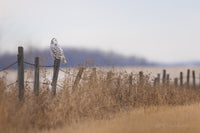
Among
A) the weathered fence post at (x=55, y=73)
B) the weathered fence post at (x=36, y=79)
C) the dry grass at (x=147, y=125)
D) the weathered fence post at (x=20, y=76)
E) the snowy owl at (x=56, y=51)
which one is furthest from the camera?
the snowy owl at (x=56, y=51)

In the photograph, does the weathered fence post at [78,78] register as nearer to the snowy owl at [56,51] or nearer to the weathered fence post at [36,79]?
the snowy owl at [56,51]

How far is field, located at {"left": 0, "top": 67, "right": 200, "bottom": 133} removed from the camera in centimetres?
845

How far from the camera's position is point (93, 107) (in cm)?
1041

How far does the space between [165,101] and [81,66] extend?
385 centimetres

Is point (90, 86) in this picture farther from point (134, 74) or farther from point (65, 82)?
point (134, 74)

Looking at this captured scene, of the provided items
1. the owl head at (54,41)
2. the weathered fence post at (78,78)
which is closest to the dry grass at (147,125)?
the weathered fence post at (78,78)

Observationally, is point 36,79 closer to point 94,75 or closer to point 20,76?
point 20,76

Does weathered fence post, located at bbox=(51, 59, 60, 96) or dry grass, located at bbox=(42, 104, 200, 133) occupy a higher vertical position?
weathered fence post, located at bbox=(51, 59, 60, 96)

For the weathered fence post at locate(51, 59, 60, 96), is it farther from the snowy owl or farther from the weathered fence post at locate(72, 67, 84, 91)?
the weathered fence post at locate(72, 67, 84, 91)

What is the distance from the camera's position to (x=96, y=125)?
8.91 metres

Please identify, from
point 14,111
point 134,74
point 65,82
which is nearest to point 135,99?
point 134,74

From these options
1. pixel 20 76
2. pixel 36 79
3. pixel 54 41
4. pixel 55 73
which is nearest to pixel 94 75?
pixel 55 73

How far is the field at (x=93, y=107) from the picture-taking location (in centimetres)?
845

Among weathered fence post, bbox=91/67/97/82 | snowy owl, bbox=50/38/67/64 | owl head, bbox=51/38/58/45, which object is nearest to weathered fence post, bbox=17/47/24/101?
snowy owl, bbox=50/38/67/64
